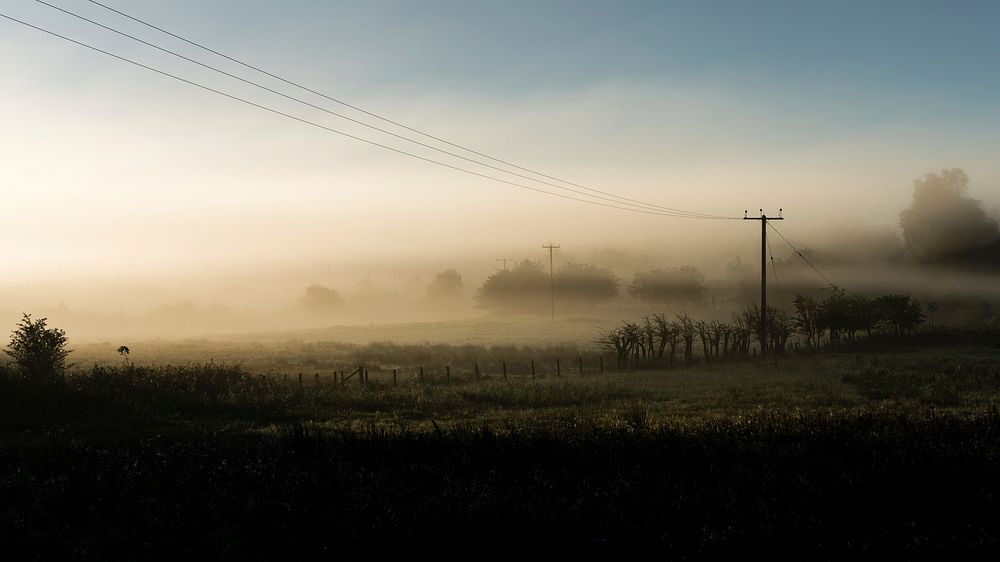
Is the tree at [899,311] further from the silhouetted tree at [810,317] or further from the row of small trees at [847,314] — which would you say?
the silhouetted tree at [810,317]

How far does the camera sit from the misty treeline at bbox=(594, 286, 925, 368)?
169 feet

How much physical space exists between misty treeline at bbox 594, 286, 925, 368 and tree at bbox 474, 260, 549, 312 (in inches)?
3524

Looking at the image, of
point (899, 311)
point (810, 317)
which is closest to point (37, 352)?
point (810, 317)

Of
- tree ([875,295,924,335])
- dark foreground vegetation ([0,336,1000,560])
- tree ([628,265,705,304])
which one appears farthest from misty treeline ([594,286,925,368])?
tree ([628,265,705,304])

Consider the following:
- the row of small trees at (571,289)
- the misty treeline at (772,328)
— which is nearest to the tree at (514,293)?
the row of small trees at (571,289)

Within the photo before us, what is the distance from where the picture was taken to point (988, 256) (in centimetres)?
11744

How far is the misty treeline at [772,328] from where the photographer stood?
2034 inches

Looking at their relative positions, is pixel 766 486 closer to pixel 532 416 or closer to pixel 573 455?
pixel 573 455

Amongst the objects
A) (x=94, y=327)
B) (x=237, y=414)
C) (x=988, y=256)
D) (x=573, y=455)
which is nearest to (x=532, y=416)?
(x=573, y=455)

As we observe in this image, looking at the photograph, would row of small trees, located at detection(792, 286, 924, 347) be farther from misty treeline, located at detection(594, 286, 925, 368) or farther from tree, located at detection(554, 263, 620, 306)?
tree, located at detection(554, 263, 620, 306)

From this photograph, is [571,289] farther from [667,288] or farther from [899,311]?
[899,311]

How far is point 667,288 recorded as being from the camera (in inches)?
6142

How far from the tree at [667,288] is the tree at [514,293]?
795 inches

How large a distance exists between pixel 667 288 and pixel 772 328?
10287 centimetres
